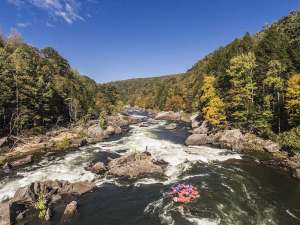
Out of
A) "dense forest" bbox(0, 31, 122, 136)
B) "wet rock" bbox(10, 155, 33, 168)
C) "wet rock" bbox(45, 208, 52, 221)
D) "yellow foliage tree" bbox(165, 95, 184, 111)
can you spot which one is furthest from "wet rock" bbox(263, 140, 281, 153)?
"yellow foliage tree" bbox(165, 95, 184, 111)

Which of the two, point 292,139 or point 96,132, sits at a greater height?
point 292,139

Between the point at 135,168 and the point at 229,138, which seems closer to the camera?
the point at 135,168

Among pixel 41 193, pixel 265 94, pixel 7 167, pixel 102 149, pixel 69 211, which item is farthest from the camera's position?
pixel 265 94

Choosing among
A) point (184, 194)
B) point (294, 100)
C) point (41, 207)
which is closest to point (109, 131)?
point (294, 100)

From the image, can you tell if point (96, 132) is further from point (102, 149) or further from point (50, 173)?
point (50, 173)

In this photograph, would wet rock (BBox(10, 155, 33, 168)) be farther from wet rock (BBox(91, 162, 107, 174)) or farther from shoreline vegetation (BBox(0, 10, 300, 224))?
wet rock (BBox(91, 162, 107, 174))
